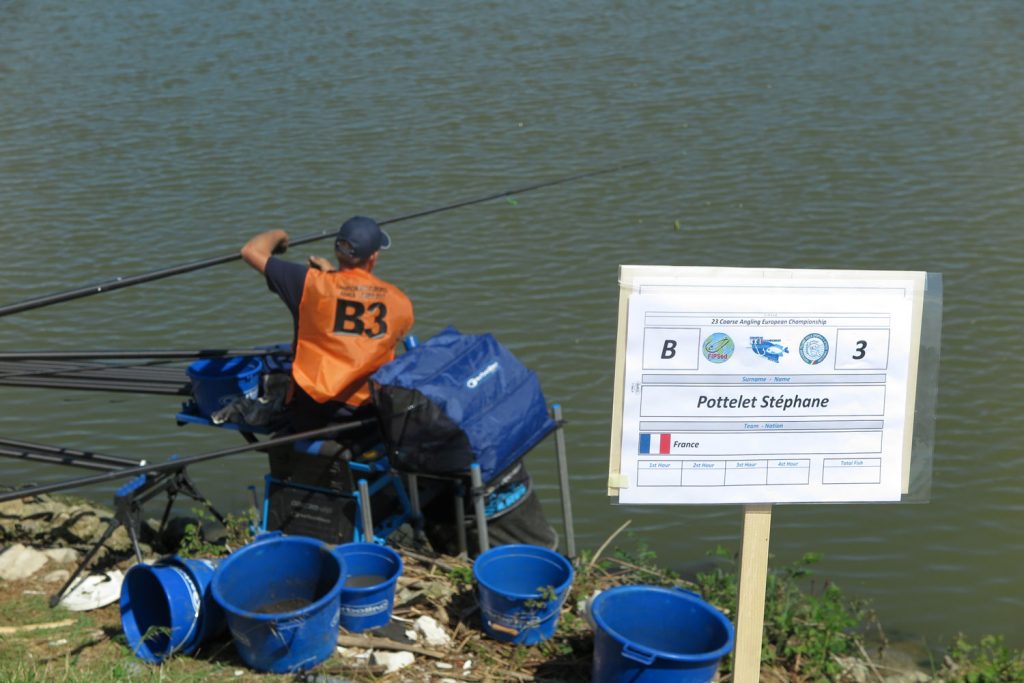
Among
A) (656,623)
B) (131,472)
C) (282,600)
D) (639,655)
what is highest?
(131,472)

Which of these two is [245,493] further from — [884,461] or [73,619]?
[884,461]

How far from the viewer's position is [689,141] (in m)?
11.3

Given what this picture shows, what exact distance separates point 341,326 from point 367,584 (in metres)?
1.02

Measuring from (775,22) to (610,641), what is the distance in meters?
11.9

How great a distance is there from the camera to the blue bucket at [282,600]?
13.5 feet


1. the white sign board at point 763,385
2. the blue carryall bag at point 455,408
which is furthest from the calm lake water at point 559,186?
the white sign board at point 763,385

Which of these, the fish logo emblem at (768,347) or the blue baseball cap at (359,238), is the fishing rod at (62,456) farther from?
the fish logo emblem at (768,347)

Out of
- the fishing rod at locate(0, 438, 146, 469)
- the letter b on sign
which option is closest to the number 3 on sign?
the letter b on sign

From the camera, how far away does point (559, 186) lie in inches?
413

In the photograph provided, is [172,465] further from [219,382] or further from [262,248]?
[262,248]

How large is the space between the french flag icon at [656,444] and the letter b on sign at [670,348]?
0.20 metres

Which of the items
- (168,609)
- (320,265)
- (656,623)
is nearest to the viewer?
(656,623)

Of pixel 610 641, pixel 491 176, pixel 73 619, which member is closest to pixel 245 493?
pixel 73 619

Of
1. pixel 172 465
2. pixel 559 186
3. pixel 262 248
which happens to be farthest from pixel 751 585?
pixel 559 186
